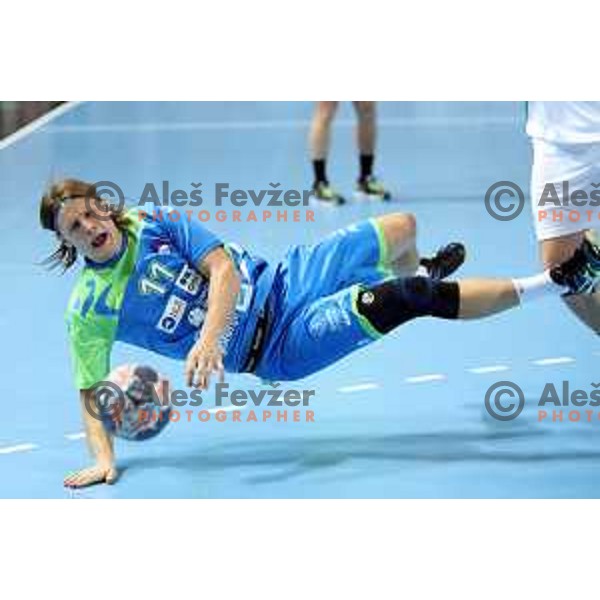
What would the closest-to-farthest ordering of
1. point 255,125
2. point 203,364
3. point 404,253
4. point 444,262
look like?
point 203,364
point 404,253
point 444,262
point 255,125

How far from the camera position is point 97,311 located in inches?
178

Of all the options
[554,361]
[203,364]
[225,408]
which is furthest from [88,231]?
[554,361]

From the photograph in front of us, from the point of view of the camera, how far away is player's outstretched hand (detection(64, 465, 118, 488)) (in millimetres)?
4600

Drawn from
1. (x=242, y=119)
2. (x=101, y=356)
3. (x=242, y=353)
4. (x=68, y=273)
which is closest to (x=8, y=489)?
(x=101, y=356)

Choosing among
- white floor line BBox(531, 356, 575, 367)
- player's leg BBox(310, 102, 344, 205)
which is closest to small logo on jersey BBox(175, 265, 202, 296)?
white floor line BBox(531, 356, 575, 367)

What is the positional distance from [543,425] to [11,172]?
5680 mm

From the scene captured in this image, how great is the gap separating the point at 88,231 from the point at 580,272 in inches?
62.3

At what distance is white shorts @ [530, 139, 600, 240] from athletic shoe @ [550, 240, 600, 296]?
0.10 m

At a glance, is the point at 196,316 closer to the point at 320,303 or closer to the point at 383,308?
the point at 320,303

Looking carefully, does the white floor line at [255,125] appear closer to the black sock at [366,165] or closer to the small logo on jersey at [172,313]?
the black sock at [366,165]

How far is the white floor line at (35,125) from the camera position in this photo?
36.6ft

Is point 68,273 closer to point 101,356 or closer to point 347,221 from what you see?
point 347,221

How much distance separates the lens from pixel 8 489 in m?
4.56

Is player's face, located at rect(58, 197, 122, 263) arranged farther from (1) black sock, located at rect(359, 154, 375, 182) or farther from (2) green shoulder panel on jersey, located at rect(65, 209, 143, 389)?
(1) black sock, located at rect(359, 154, 375, 182)
